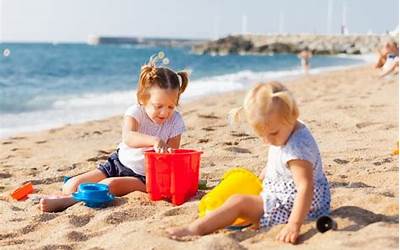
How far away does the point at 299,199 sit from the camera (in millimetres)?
2898

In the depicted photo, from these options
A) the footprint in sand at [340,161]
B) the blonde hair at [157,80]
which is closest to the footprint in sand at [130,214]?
the blonde hair at [157,80]

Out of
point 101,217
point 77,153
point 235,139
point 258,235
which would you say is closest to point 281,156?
point 258,235

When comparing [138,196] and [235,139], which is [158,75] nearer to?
[138,196]

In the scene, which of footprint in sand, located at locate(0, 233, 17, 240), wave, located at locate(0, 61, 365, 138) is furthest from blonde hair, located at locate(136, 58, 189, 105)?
wave, located at locate(0, 61, 365, 138)

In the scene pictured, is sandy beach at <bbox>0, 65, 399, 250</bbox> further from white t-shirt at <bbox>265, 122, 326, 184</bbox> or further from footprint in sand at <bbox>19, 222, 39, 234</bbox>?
white t-shirt at <bbox>265, 122, 326, 184</bbox>

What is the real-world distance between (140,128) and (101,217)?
87 centimetres

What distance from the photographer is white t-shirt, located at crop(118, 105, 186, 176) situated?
417cm

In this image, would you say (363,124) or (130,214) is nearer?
(130,214)

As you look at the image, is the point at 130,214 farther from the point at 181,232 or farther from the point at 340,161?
the point at 340,161

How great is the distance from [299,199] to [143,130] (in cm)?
159

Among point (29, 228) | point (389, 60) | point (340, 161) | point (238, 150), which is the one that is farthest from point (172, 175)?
point (389, 60)

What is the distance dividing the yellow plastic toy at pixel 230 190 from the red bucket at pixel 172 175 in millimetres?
414

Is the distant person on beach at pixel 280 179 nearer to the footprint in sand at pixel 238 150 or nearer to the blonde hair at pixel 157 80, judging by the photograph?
the blonde hair at pixel 157 80

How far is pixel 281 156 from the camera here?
3.04 m
